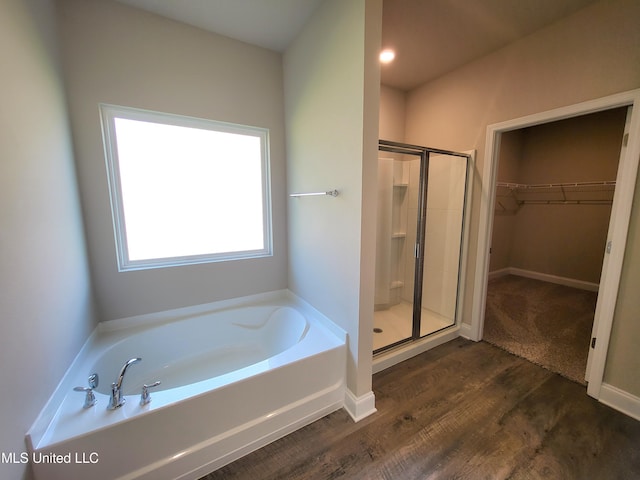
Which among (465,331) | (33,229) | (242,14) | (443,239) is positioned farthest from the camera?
(443,239)

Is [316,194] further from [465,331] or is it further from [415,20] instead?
[465,331]

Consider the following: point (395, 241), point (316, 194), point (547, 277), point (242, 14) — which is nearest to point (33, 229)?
point (316, 194)

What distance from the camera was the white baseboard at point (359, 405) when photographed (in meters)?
1.57

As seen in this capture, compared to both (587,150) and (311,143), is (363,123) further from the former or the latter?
(587,150)

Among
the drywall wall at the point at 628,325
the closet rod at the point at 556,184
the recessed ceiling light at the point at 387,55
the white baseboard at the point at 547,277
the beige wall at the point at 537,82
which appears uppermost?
the recessed ceiling light at the point at 387,55

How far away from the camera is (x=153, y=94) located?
1.77 meters

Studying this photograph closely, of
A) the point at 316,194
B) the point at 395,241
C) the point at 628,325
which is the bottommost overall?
the point at 628,325

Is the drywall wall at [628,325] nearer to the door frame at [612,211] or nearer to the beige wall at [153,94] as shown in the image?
the door frame at [612,211]

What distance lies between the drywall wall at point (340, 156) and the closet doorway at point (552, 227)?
1.77m

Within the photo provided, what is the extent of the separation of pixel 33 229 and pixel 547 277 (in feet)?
19.3

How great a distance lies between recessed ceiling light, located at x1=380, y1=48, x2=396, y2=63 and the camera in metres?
2.13

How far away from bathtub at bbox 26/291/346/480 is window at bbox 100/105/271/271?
527 mm

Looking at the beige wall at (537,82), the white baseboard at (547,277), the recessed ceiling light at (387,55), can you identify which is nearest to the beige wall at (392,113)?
the beige wall at (537,82)

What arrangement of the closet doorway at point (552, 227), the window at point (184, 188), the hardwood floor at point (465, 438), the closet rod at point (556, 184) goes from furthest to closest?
1. the closet rod at point (556, 184)
2. the closet doorway at point (552, 227)
3. the window at point (184, 188)
4. the hardwood floor at point (465, 438)
